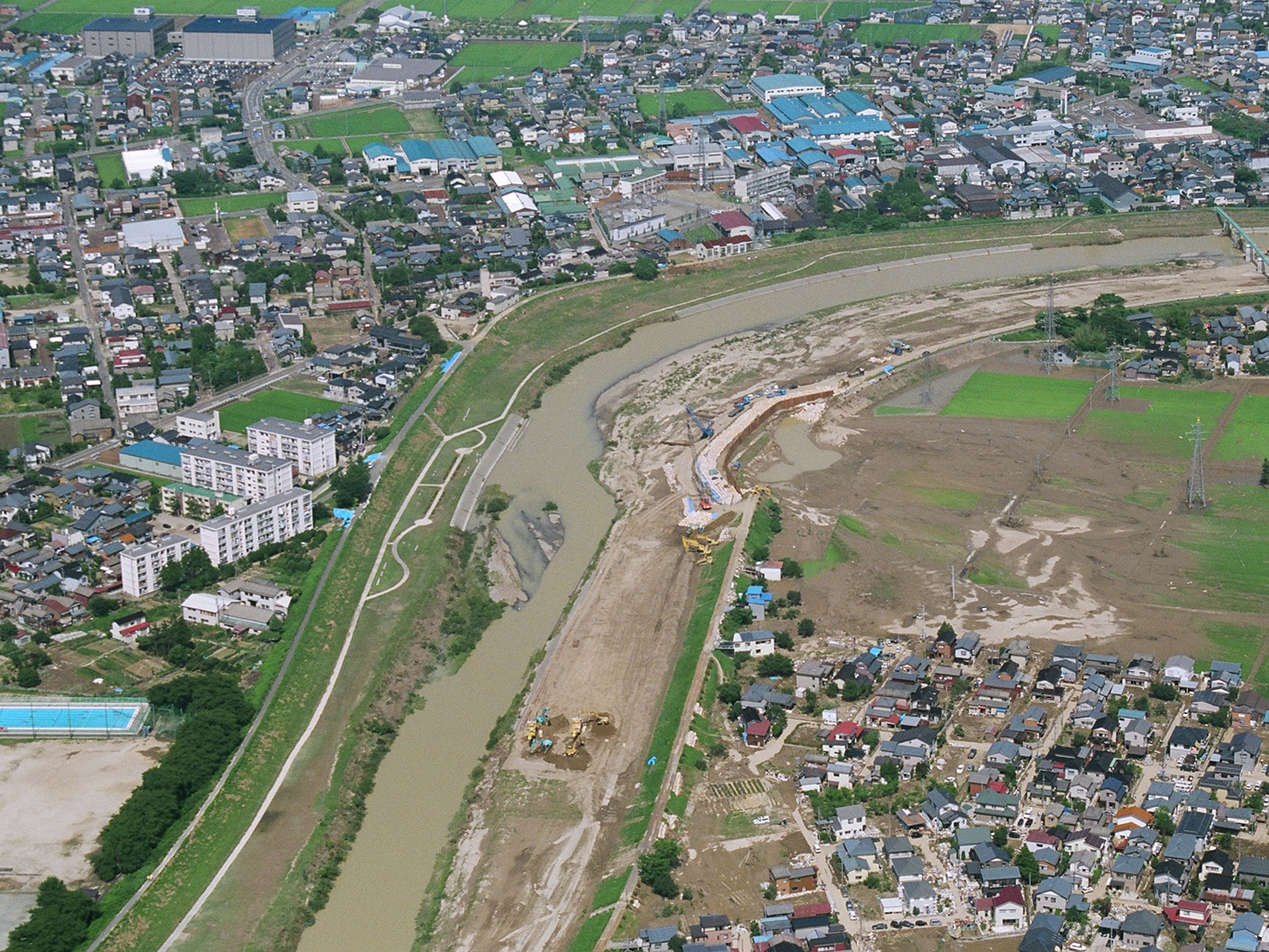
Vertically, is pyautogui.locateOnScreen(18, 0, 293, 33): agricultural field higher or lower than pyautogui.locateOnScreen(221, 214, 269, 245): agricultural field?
higher

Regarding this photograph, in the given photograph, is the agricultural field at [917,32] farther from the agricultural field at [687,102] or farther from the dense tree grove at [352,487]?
the dense tree grove at [352,487]

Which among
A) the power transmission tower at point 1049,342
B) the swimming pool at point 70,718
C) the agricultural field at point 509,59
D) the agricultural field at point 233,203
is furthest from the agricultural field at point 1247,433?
the agricultural field at point 509,59

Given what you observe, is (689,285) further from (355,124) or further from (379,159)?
(355,124)

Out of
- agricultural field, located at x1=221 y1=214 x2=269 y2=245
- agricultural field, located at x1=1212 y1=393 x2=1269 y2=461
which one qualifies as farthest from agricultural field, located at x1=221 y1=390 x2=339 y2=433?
agricultural field, located at x1=1212 y1=393 x2=1269 y2=461

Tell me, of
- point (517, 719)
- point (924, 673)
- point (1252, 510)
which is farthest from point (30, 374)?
point (1252, 510)

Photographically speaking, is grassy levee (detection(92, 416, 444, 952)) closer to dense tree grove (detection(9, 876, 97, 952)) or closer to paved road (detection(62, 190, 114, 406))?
dense tree grove (detection(9, 876, 97, 952))

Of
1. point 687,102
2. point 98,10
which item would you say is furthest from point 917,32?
point 98,10
